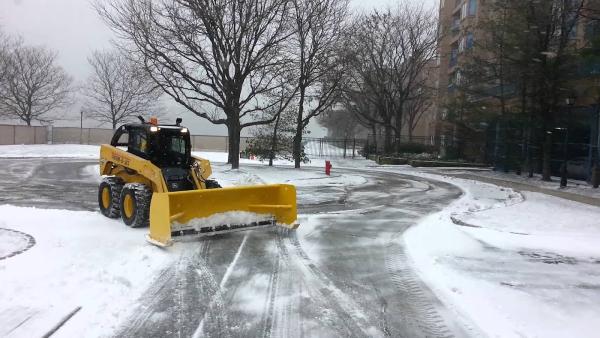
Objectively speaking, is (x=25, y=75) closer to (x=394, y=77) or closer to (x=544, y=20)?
(x=394, y=77)

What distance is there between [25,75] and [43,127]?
5871mm

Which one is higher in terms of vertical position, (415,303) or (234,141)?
(234,141)

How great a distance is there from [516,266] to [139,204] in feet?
21.8

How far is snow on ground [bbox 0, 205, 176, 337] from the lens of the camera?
16.3 ft

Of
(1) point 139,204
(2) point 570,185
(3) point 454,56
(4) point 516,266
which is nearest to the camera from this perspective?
(4) point 516,266

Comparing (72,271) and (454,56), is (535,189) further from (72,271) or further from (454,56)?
(454,56)

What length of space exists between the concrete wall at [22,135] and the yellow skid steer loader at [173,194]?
4609cm

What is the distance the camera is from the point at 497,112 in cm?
2808

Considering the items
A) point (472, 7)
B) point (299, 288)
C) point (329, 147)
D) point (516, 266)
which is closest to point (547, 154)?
point (516, 266)

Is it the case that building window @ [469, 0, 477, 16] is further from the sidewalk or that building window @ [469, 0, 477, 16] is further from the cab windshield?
the cab windshield

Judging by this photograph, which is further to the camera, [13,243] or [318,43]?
[318,43]

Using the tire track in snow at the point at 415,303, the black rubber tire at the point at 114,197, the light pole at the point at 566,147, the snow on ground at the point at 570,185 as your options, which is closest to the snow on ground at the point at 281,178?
the snow on ground at the point at 570,185

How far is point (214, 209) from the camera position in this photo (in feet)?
30.3

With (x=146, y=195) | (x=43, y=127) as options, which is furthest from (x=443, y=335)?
(x=43, y=127)
